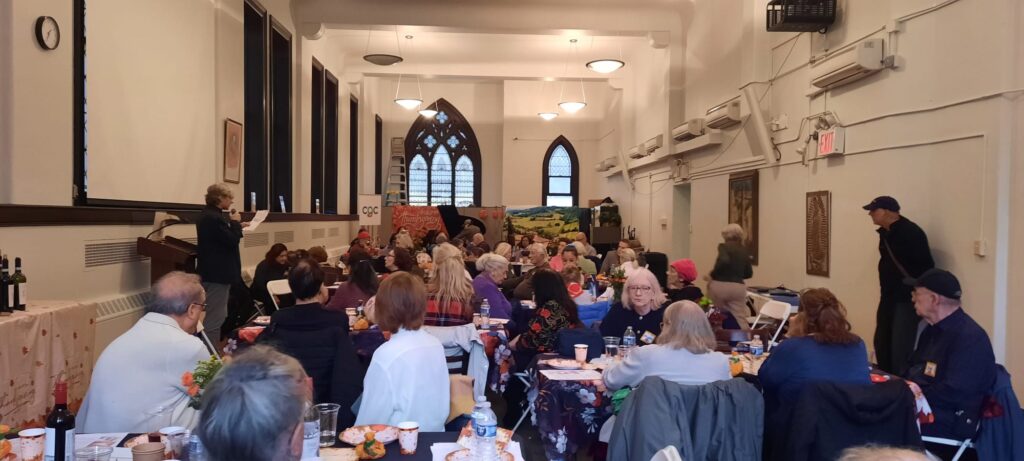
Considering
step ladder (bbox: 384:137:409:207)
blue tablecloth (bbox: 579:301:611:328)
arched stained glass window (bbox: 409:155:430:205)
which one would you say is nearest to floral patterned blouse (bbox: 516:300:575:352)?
blue tablecloth (bbox: 579:301:611:328)

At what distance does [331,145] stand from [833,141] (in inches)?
416

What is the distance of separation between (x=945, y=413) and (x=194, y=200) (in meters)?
7.30

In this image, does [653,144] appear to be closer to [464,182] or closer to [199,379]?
[464,182]

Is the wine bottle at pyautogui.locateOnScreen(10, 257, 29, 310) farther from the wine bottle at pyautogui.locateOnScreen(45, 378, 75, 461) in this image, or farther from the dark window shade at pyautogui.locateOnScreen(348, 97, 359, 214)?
the dark window shade at pyautogui.locateOnScreen(348, 97, 359, 214)

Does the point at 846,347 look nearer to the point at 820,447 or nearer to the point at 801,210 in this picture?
the point at 820,447

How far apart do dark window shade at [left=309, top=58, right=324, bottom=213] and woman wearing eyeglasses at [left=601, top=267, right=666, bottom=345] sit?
950 centimetres

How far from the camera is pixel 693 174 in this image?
12.2m

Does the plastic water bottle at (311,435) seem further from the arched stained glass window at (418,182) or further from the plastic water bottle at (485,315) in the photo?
the arched stained glass window at (418,182)

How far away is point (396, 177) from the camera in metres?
21.4

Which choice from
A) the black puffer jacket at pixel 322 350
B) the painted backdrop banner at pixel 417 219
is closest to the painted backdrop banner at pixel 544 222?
the painted backdrop banner at pixel 417 219

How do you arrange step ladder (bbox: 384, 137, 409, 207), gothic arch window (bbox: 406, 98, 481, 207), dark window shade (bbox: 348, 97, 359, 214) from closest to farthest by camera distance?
dark window shade (bbox: 348, 97, 359, 214) → step ladder (bbox: 384, 137, 409, 207) → gothic arch window (bbox: 406, 98, 481, 207)

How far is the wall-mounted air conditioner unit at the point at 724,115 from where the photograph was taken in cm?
969

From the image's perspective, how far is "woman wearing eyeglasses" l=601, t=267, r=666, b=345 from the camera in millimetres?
4848

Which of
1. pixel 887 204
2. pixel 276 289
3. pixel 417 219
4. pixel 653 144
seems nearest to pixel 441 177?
pixel 417 219
